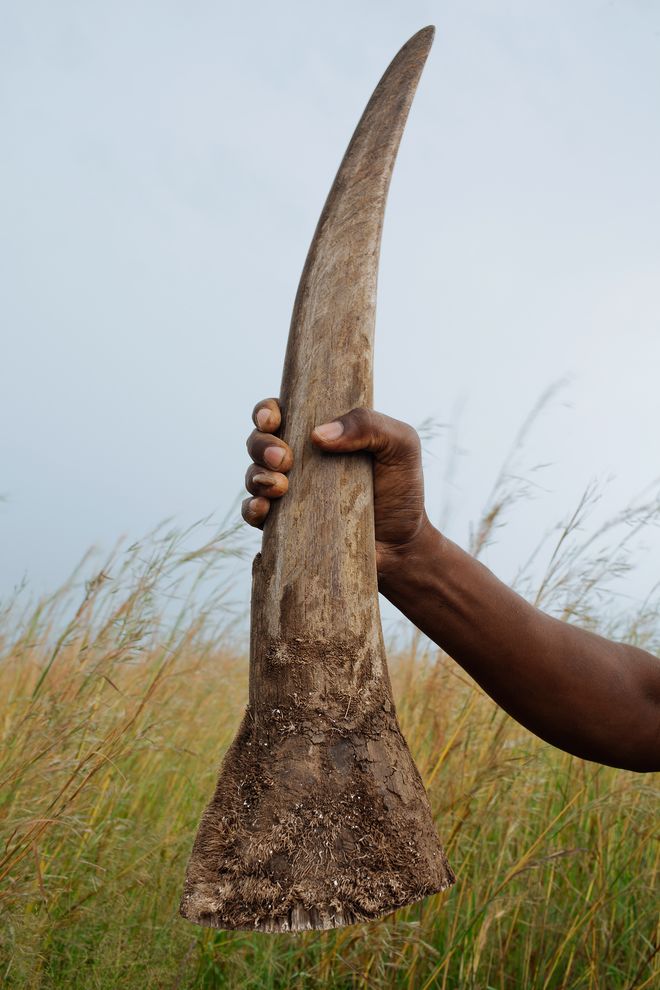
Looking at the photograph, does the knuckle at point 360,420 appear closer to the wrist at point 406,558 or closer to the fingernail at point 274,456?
the fingernail at point 274,456

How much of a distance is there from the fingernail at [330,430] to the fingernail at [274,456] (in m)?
0.08

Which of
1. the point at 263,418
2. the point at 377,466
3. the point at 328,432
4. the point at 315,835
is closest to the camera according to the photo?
the point at 315,835

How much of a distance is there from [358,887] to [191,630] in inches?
85.3

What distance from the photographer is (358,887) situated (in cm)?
130

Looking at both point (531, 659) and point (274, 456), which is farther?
point (531, 659)

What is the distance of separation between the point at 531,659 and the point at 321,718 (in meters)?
0.77

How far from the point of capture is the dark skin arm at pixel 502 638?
1759 millimetres

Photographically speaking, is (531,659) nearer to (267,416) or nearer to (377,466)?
(377,466)

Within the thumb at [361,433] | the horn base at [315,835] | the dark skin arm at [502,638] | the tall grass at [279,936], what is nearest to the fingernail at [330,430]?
the thumb at [361,433]

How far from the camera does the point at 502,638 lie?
194cm

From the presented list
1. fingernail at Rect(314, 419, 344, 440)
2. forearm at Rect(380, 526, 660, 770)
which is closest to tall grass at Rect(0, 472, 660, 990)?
forearm at Rect(380, 526, 660, 770)

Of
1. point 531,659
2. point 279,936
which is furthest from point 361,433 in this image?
point 279,936

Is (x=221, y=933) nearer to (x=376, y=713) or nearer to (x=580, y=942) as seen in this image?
(x=580, y=942)

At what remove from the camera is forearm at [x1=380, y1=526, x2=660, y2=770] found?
1.92 m
